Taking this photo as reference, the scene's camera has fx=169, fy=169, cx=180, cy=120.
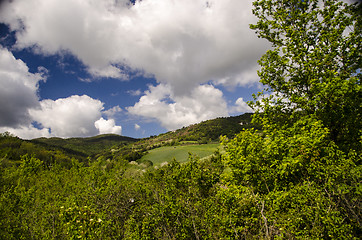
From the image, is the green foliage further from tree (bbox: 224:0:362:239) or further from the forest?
tree (bbox: 224:0:362:239)

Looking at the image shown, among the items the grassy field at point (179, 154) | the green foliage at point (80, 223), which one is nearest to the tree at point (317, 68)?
the green foliage at point (80, 223)

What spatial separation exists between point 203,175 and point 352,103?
8323 millimetres

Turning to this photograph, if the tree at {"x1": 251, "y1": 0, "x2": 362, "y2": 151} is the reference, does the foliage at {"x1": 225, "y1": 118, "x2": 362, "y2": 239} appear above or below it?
below

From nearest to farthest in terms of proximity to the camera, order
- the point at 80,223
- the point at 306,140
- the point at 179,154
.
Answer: the point at 80,223, the point at 306,140, the point at 179,154

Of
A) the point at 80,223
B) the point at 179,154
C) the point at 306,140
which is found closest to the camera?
the point at 80,223

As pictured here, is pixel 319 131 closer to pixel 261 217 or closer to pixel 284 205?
pixel 284 205

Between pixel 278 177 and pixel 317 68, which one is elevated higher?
pixel 317 68

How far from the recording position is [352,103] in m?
8.44

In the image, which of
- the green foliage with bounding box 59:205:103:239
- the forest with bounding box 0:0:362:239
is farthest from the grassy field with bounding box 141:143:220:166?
the green foliage with bounding box 59:205:103:239

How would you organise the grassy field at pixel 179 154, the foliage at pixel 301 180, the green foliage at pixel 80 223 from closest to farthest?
the green foliage at pixel 80 223, the foliage at pixel 301 180, the grassy field at pixel 179 154

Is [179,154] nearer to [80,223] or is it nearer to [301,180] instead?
[301,180]

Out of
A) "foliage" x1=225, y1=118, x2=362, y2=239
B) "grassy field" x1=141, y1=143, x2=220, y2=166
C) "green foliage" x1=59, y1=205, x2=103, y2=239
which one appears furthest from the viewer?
"grassy field" x1=141, y1=143, x2=220, y2=166

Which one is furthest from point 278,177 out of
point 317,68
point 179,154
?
point 179,154

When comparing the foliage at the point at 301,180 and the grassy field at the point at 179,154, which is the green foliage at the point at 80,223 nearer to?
the foliage at the point at 301,180
